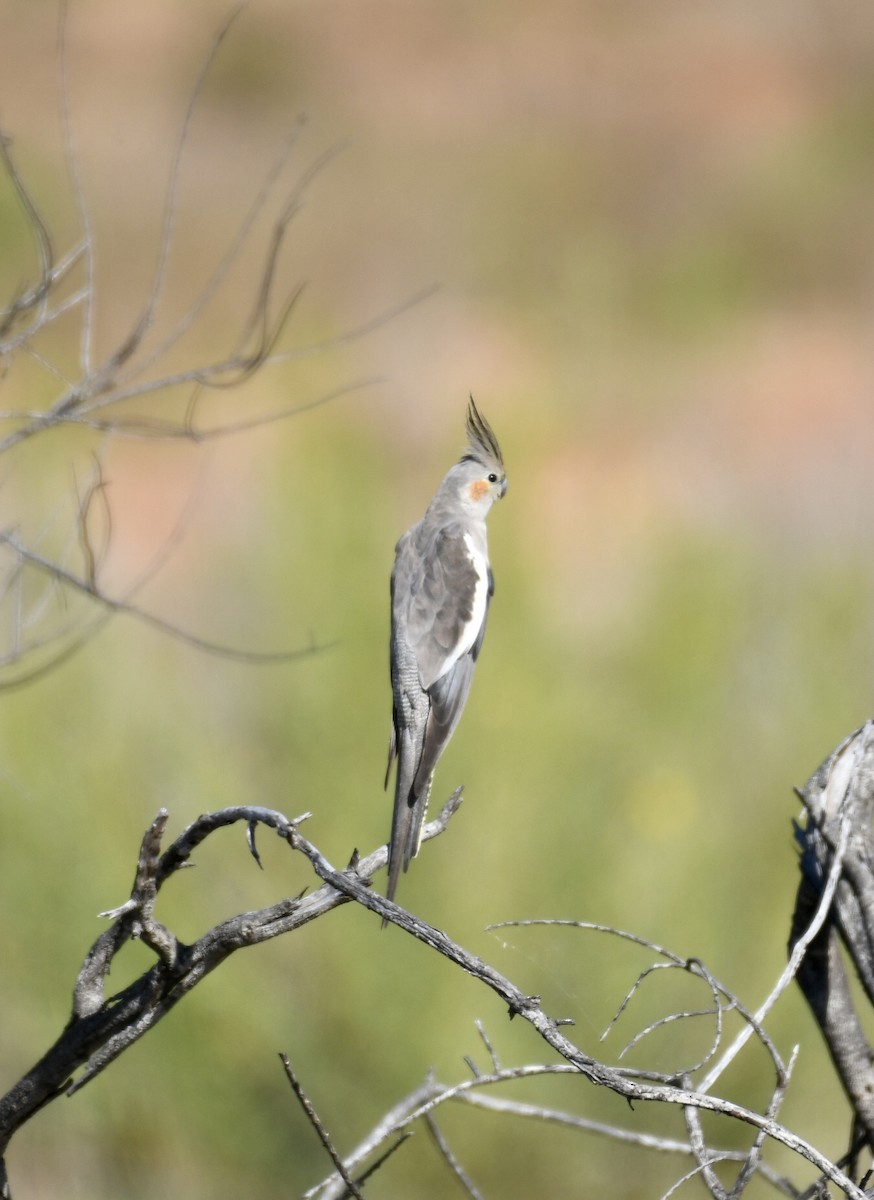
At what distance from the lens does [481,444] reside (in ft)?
8.26

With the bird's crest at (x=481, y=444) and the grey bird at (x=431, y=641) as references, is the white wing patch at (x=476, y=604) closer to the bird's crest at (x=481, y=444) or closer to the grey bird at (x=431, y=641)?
the grey bird at (x=431, y=641)

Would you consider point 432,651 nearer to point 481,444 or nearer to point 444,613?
point 444,613

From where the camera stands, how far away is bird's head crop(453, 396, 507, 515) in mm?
2514

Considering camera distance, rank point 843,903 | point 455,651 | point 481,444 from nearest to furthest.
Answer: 1. point 843,903
2. point 455,651
3. point 481,444

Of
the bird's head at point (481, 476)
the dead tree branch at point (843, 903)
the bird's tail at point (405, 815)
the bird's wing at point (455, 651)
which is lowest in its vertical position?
the dead tree branch at point (843, 903)

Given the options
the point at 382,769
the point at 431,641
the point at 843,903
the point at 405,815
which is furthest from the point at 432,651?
the point at 382,769

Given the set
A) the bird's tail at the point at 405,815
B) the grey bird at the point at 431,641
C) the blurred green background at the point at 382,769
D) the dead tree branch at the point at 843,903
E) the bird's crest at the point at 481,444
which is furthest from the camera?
the blurred green background at the point at 382,769

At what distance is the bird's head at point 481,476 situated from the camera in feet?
8.25

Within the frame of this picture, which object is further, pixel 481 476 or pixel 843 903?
pixel 481 476

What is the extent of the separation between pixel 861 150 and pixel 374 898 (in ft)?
45.2

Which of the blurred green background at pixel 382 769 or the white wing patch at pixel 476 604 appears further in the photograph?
the blurred green background at pixel 382 769

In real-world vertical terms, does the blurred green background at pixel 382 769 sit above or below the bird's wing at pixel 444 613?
above

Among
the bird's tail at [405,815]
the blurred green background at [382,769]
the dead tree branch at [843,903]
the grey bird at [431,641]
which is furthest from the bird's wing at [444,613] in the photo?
the dead tree branch at [843,903]

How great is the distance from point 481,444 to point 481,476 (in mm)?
61
